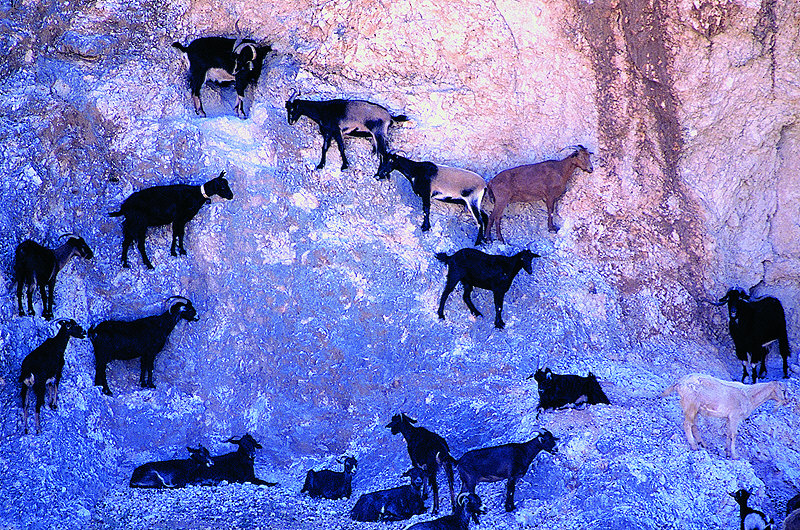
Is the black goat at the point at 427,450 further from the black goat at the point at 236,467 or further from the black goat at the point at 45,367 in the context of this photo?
the black goat at the point at 45,367

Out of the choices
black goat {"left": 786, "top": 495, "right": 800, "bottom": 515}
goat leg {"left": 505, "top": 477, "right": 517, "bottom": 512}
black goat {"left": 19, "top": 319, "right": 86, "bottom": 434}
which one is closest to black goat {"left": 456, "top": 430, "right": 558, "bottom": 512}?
goat leg {"left": 505, "top": 477, "right": 517, "bottom": 512}

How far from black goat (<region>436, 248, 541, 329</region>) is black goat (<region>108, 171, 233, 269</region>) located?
2073mm

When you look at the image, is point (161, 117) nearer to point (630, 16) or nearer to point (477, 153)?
point (477, 153)

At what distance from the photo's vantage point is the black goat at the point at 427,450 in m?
6.80

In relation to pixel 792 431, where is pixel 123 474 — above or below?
below

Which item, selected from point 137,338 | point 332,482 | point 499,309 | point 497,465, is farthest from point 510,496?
point 137,338

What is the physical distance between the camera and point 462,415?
744 cm

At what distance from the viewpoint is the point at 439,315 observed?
25.1 feet

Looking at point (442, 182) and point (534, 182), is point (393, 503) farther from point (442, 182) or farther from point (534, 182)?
point (534, 182)

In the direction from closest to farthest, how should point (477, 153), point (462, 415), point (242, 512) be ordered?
1. point (242, 512)
2. point (462, 415)
3. point (477, 153)

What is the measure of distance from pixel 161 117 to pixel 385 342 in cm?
289

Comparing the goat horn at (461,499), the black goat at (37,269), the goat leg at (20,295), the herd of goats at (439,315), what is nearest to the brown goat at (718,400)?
the herd of goats at (439,315)

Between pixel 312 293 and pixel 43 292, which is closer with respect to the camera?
pixel 43 292

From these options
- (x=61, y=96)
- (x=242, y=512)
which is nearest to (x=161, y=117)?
(x=61, y=96)
